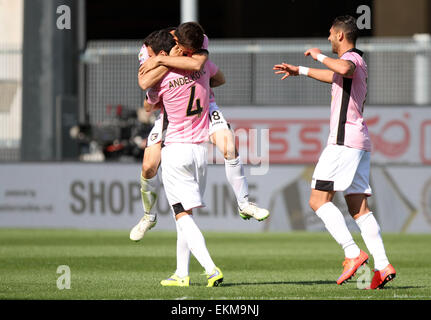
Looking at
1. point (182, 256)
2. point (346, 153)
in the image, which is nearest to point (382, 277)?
point (346, 153)

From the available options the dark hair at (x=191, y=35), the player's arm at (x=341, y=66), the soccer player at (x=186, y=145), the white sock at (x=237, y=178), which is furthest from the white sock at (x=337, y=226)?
the dark hair at (x=191, y=35)

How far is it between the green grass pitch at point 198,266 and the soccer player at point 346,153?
348mm

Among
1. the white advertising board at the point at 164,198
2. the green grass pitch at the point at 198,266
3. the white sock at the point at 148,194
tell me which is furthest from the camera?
the white advertising board at the point at 164,198

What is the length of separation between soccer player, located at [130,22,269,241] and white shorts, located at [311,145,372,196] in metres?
0.66

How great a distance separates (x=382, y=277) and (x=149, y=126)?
13990mm

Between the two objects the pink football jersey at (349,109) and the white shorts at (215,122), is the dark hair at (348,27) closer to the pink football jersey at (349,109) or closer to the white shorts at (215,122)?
the pink football jersey at (349,109)

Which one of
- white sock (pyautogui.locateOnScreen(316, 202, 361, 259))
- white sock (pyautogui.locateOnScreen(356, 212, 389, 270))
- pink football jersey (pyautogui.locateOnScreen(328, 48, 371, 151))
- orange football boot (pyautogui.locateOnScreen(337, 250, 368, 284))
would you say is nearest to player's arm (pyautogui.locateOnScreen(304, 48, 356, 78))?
pink football jersey (pyautogui.locateOnScreen(328, 48, 371, 151))

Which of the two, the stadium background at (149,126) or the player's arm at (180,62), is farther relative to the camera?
the stadium background at (149,126)

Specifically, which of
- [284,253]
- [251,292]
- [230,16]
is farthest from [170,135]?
[230,16]

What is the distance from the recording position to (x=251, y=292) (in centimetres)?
981

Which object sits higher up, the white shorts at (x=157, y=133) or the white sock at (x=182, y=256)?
the white shorts at (x=157, y=133)

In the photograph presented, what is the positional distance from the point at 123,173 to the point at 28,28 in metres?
4.83

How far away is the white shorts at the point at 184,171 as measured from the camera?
10062mm
